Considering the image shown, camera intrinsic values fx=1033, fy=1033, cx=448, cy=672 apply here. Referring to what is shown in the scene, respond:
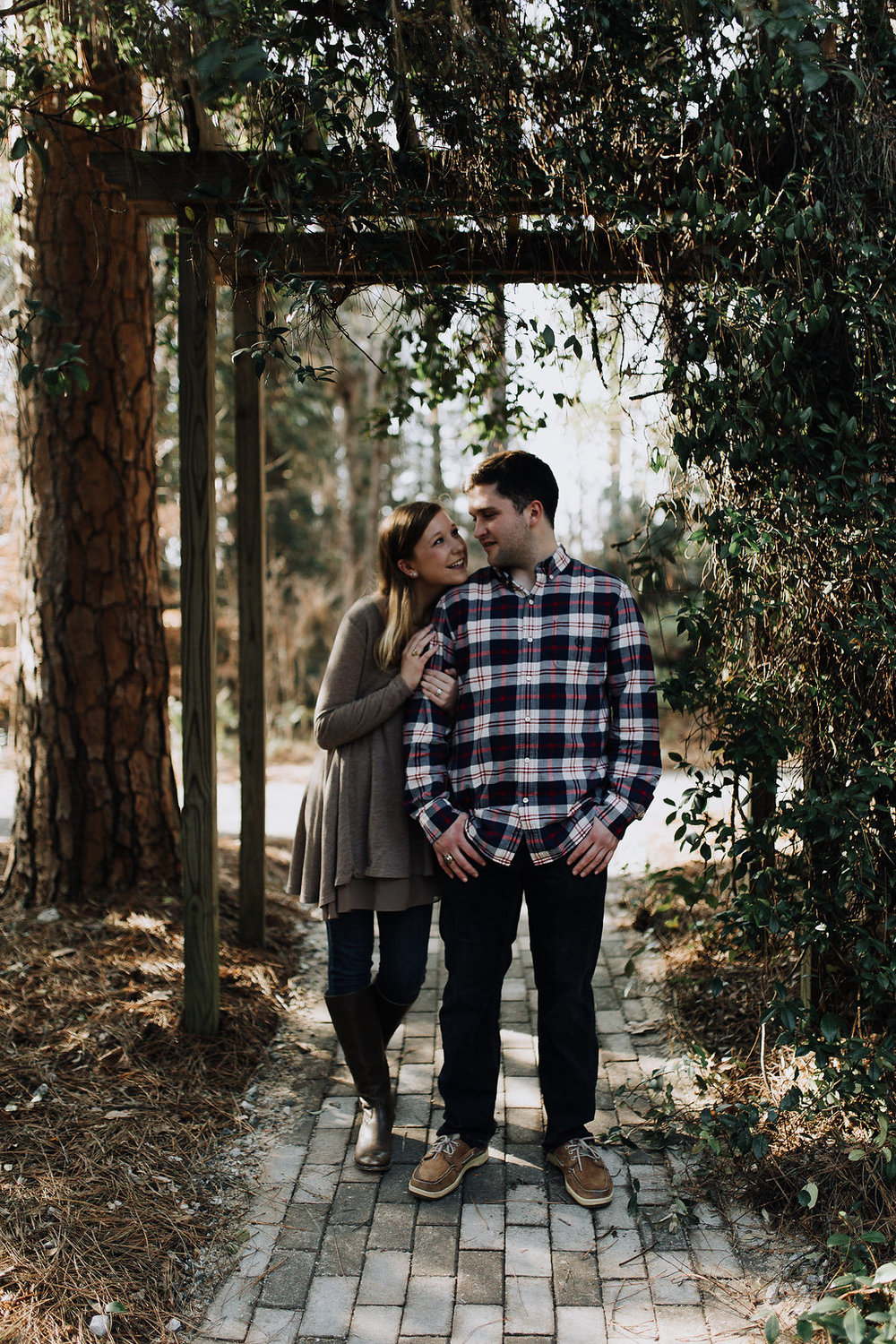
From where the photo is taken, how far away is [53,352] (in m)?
4.41

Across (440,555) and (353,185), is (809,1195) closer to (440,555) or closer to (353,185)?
(440,555)

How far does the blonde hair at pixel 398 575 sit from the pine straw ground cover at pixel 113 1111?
5.12 feet

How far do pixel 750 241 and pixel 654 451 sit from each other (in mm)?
741

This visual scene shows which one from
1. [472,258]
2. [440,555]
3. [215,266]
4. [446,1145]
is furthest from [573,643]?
[215,266]

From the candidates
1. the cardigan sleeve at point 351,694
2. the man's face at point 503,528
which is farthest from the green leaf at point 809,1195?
the man's face at point 503,528

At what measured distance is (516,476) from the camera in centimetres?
292

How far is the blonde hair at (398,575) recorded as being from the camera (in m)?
3.03

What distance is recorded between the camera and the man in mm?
2832

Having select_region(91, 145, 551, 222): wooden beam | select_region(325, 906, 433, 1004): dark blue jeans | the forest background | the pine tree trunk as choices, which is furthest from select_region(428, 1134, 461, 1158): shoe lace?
select_region(91, 145, 551, 222): wooden beam

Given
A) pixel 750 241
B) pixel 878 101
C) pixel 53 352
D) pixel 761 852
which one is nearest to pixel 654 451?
pixel 750 241

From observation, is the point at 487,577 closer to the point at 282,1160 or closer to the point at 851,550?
the point at 851,550

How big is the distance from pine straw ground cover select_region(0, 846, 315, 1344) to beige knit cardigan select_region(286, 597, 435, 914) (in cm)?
84

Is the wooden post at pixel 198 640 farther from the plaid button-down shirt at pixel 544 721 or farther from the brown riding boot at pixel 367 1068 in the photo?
the plaid button-down shirt at pixel 544 721

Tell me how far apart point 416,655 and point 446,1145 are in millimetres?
1414
